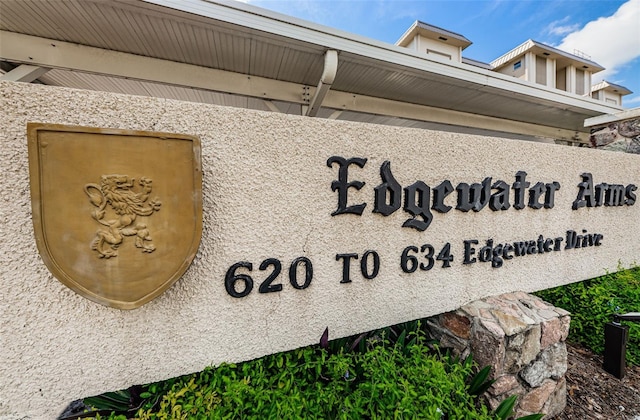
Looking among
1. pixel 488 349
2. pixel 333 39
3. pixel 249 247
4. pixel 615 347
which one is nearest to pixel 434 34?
pixel 333 39

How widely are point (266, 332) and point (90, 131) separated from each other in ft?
4.95

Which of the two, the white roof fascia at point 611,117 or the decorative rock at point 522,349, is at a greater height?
the white roof fascia at point 611,117

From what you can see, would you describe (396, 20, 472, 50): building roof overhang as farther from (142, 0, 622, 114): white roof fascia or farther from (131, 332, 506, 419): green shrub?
(131, 332, 506, 419): green shrub

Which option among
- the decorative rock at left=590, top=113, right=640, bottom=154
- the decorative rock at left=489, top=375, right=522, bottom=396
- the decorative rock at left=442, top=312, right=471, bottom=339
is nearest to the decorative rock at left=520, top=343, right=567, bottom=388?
the decorative rock at left=489, top=375, right=522, bottom=396

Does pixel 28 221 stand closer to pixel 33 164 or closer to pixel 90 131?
pixel 33 164

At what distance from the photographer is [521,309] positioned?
2.30m

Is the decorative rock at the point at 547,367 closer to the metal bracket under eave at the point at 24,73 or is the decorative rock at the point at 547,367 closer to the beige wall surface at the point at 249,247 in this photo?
the beige wall surface at the point at 249,247

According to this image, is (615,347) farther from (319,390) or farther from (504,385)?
(319,390)

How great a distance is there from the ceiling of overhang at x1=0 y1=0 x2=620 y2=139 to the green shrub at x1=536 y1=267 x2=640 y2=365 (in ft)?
8.95

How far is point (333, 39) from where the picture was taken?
247 cm

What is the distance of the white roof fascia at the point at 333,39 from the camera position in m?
2.09

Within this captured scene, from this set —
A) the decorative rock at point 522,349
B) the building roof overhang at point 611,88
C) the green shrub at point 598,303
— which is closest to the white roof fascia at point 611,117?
the green shrub at point 598,303

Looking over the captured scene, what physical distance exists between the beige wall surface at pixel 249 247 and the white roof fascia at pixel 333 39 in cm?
124

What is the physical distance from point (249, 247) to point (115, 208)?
717 mm
